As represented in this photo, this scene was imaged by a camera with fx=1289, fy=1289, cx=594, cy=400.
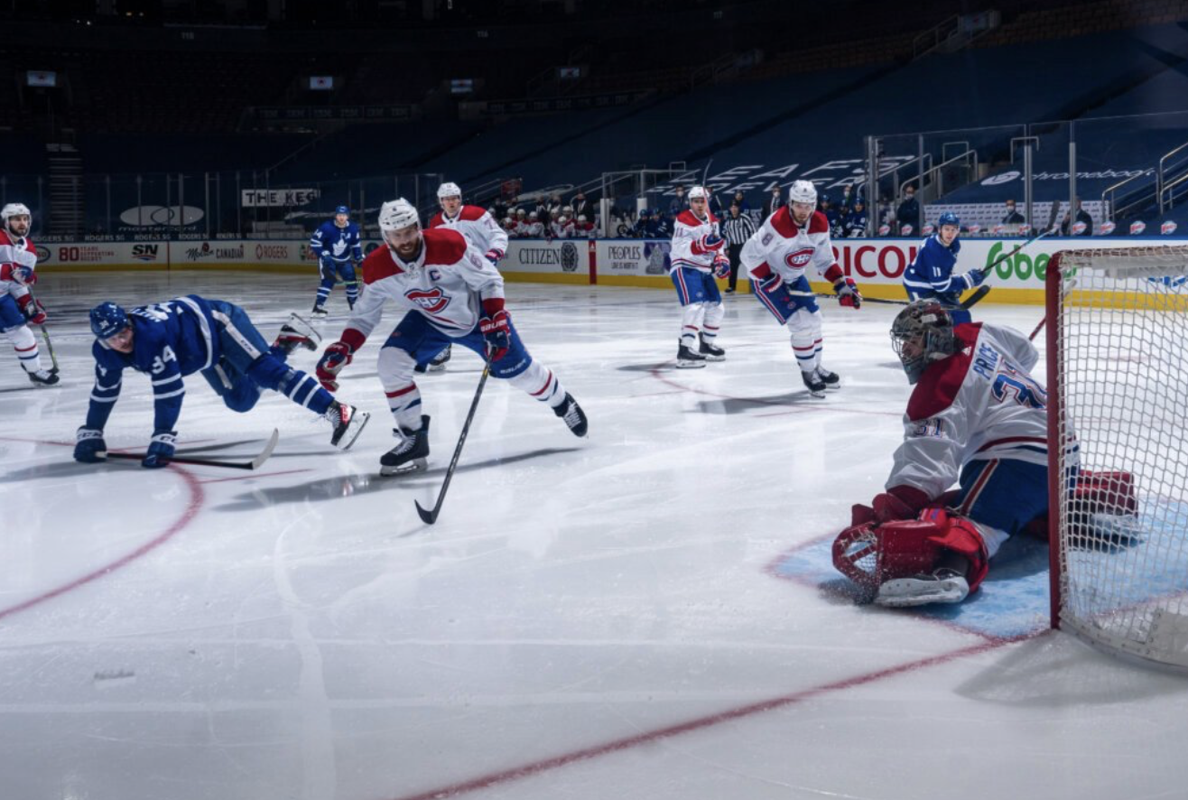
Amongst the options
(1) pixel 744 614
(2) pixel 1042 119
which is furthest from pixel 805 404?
(2) pixel 1042 119

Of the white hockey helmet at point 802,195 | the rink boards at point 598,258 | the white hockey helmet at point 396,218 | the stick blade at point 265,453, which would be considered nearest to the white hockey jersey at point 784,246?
the white hockey helmet at point 802,195

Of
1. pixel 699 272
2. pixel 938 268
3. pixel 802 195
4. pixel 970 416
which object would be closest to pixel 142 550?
pixel 970 416

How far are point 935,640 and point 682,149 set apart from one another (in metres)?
24.9

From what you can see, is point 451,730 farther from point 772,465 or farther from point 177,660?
point 772,465

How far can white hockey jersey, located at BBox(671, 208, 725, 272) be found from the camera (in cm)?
945

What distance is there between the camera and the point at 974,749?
8.24ft

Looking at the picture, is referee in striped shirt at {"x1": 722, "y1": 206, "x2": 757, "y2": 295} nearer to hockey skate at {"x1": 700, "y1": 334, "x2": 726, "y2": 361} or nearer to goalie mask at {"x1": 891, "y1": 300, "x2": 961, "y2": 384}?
hockey skate at {"x1": 700, "y1": 334, "x2": 726, "y2": 361}

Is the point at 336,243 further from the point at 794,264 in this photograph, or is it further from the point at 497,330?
the point at 497,330

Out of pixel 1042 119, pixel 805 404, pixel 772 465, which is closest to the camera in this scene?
pixel 772 465

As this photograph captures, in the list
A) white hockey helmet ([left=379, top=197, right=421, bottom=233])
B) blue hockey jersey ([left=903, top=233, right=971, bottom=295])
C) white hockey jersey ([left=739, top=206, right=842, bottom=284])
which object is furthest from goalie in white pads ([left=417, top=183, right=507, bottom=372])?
white hockey helmet ([left=379, top=197, right=421, bottom=233])

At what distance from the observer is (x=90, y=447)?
5.82m

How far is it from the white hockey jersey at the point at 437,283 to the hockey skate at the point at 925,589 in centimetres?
261

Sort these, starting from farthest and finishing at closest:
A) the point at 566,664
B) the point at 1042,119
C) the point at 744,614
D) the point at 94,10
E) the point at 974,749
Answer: the point at 94,10, the point at 1042,119, the point at 744,614, the point at 566,664, the point at 974,749

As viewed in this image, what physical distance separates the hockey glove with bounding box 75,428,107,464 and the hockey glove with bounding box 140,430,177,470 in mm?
275
